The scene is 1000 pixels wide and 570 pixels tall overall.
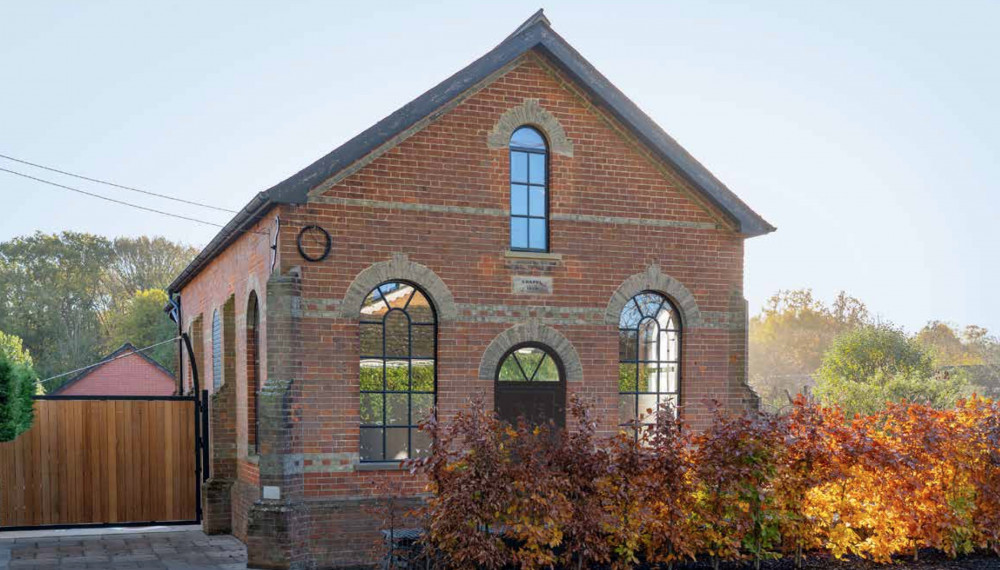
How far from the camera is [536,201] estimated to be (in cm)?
1445

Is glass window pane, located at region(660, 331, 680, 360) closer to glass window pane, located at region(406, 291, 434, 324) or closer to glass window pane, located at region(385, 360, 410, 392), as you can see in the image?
glass window pane, located at region(406, 291, 434, 324)

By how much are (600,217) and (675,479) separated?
5273mm

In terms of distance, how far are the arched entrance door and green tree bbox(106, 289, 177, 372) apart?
1552 inches

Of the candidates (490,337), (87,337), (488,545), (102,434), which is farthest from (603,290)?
(87,337)

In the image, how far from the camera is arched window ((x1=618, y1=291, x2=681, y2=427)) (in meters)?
14.9

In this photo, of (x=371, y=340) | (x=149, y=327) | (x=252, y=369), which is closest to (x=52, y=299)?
(x=149, y=327)

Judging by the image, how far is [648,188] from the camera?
15.0m

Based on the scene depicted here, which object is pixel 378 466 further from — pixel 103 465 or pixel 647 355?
pixel 103 465

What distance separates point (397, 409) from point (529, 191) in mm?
3873

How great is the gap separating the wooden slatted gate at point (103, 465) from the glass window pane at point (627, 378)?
7654 mm

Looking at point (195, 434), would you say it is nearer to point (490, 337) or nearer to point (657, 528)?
point (490, 337)

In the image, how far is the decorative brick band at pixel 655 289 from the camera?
14602 mm

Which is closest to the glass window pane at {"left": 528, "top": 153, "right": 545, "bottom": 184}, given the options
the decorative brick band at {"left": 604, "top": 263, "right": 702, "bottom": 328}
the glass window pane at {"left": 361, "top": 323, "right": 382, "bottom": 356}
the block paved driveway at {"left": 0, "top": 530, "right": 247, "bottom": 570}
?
the decorative brick band at {"left": 604, "top": 263, "right": 702, "bottom": 328}

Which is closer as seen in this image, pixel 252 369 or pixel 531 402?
pixel 531 402
